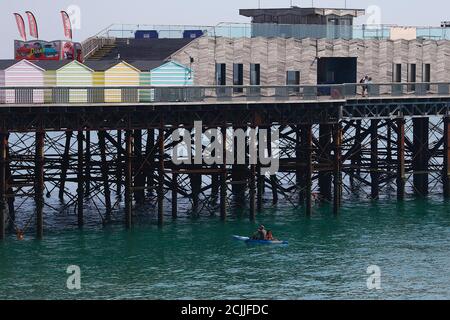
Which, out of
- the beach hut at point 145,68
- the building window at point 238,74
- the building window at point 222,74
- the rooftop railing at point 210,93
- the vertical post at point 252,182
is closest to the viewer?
the rooftop railing at point 210,93

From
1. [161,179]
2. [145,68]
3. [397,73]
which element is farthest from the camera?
[397,73]

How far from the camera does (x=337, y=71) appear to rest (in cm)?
10662

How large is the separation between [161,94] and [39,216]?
10824 mm

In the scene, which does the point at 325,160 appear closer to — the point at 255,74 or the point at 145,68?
the point at 255,74

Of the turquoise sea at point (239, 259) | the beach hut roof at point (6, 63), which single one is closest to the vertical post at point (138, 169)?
the turquoise sea at point (239, 259)

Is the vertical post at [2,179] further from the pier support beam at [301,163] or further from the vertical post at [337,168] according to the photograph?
the vertical post at [337,168]

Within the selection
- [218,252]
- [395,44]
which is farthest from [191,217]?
[395,44]

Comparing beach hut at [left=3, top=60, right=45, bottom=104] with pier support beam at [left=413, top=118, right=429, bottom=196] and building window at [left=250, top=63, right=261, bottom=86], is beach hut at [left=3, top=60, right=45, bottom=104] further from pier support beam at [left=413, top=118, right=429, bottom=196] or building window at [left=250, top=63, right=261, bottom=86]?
pier support beam at [left=413, top=118, right=429, bottom=196]

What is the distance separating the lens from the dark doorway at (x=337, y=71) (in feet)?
345

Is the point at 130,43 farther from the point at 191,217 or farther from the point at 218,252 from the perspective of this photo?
the point at 218,252

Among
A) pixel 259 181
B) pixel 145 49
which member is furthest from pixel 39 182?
pixel 145 49

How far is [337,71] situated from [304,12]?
4.89 m

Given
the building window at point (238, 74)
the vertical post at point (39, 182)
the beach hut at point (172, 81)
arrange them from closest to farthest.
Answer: the vertical post at point (39, 182), the beach hut at point (172, 81), the building window at point (238, 74)

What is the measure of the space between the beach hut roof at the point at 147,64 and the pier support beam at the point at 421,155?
22.3 meters
